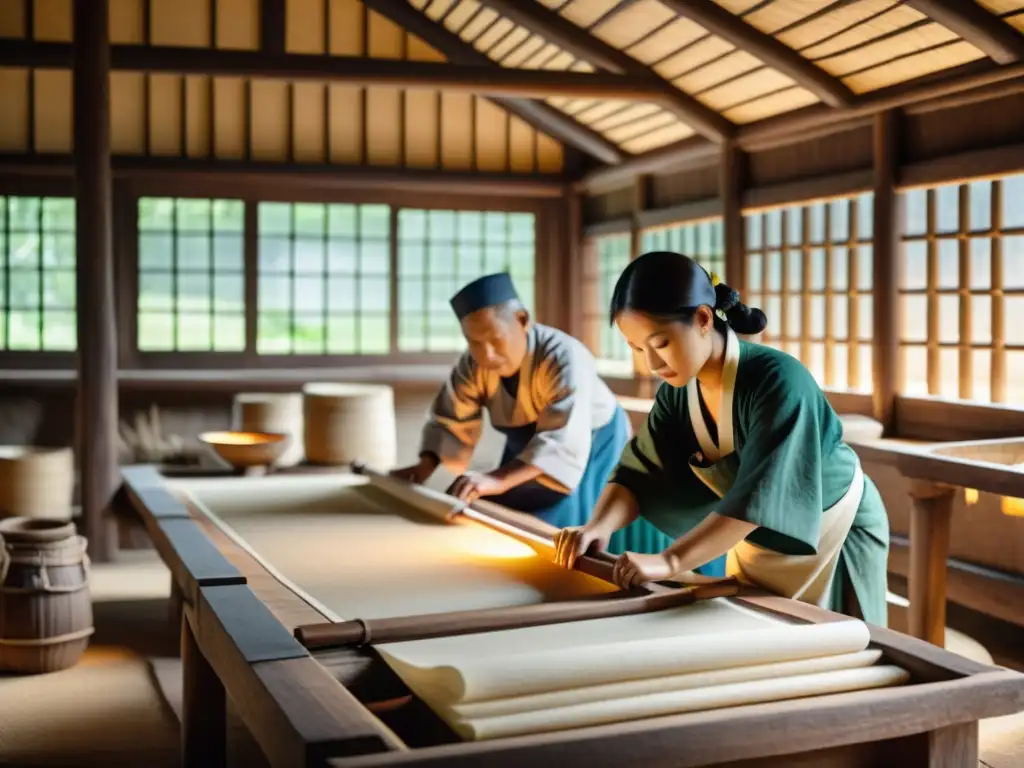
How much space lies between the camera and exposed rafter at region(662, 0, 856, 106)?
5891mm

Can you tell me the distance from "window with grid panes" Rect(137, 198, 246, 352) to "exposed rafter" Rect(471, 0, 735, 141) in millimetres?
2792

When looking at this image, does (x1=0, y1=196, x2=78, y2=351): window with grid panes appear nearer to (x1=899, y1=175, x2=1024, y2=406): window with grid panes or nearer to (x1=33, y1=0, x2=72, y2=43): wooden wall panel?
(x1=33, y1=0, x2=72, y2=43): wooden wall panel

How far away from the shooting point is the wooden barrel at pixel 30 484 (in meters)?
6.43

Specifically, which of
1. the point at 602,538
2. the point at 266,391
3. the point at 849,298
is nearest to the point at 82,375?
the point at 266,391

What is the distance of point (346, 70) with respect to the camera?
22.6 ft

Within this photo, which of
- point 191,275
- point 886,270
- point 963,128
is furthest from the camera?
point 191,275

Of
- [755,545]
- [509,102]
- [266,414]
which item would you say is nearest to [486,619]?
[755,545]

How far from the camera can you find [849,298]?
20.6 feet

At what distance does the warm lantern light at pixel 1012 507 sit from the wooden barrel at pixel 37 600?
370 cm

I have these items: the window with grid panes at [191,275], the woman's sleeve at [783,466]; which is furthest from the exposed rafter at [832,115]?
the woman's sleeve at [783,466]

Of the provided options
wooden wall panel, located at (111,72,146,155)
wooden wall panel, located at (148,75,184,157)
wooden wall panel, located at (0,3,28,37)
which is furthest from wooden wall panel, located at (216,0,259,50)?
wooden wall panel, located at (0,3,28,37)

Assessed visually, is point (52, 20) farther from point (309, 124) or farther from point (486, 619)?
point (486, 619)

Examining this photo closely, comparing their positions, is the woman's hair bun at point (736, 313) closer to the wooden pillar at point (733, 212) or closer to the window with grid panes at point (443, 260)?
the wooden pillar at point (733, 212)

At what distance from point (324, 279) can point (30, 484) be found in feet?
10.1
